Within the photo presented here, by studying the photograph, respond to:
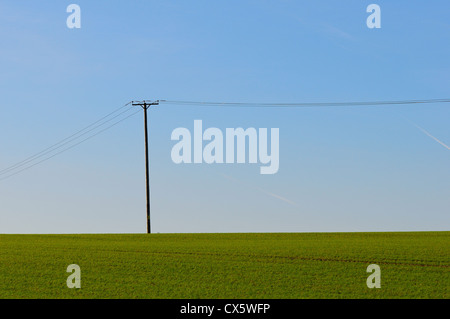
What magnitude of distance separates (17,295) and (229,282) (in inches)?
262

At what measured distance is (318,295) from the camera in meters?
17.7

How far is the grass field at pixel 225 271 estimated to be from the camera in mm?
18266

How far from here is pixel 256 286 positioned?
19203 millimetres

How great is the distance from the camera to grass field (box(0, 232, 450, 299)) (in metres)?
18.3

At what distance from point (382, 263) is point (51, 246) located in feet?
60.8

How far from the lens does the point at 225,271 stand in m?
22.2
